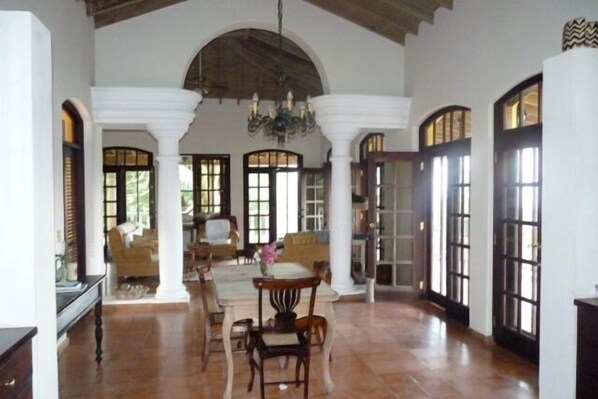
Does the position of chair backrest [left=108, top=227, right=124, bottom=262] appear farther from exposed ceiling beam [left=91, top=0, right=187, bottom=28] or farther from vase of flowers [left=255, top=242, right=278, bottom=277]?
vase of flowers [left=255, top=242, right=278, bottom=277]

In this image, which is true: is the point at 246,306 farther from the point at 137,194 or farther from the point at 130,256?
the point at 137,194

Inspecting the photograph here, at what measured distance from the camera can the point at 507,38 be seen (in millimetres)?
4750

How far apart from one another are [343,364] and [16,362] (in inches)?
116

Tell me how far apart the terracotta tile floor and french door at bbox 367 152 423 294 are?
0.88 metres

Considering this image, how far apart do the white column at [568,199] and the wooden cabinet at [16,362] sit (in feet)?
9.95

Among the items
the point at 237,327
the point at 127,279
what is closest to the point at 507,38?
the point at 237,327

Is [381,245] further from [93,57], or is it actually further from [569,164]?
[93,57]

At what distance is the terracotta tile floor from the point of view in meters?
3.93

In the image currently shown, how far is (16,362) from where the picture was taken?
2.26 meters

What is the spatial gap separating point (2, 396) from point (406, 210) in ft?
18.4

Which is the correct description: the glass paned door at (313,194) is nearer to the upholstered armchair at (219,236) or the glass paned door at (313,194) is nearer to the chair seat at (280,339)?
the upholstered armchair at (219,236)

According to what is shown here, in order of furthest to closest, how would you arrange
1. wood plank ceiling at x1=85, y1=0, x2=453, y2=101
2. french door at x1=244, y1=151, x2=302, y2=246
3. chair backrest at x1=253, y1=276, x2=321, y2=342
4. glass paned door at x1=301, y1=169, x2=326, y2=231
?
french door at x1=244, y1=151, x2=302, y2=246 → glass paned door at x1=301, y1=169, x2=326, y2=231 → wood plank ceiling at x1=85, y1=0, x2=453, y2=101 → chair backrest at x1=253, y1=276, x2=321, y2=342

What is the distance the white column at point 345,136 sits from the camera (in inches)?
269

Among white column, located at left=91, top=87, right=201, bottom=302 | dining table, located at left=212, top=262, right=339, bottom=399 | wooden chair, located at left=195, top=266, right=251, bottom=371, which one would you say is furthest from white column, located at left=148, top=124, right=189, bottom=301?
dining table, located at left=212, top=262, right=339, bottom=399
